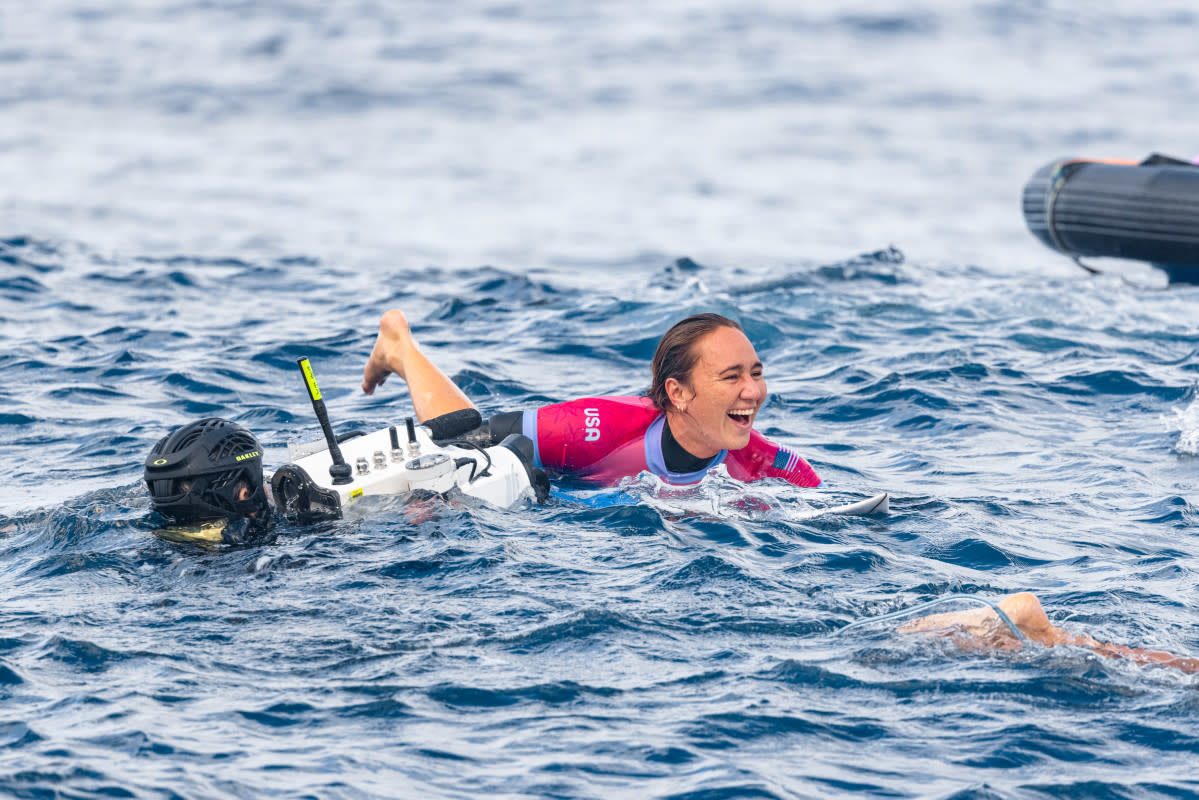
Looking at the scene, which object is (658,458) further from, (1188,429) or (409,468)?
(1188,429)

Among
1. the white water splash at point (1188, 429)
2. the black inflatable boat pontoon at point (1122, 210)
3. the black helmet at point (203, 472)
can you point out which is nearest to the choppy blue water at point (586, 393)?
the white water splash at point (1188, 429)

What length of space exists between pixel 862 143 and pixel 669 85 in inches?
164

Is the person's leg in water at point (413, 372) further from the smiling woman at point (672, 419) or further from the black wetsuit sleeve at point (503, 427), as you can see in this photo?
the black wetsuit sleeve at point (503, 427)

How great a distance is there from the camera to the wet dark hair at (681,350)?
6605 mm

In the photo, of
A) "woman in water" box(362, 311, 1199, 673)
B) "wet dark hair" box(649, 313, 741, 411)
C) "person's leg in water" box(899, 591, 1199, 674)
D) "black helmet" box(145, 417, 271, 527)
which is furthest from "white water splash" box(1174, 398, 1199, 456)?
"black helmet" box(145, 417, 271, 527)

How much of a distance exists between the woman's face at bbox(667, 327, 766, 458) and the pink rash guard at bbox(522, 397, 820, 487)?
298 mm

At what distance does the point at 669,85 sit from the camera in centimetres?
2542

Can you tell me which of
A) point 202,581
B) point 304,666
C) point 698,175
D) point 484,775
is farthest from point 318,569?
point 698,175

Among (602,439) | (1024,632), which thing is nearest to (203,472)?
(602,439)

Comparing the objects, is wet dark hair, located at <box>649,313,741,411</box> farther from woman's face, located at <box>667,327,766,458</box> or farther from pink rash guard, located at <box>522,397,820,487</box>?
pink rash guard, located at <box>522,397,820,487</box>

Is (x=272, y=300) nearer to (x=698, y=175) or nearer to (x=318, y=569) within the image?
(x=318, y=569)

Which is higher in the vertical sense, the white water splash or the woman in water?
the woman in water

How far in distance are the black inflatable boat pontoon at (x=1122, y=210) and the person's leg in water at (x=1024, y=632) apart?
227 inches

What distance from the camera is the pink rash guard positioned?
688 centimetres
